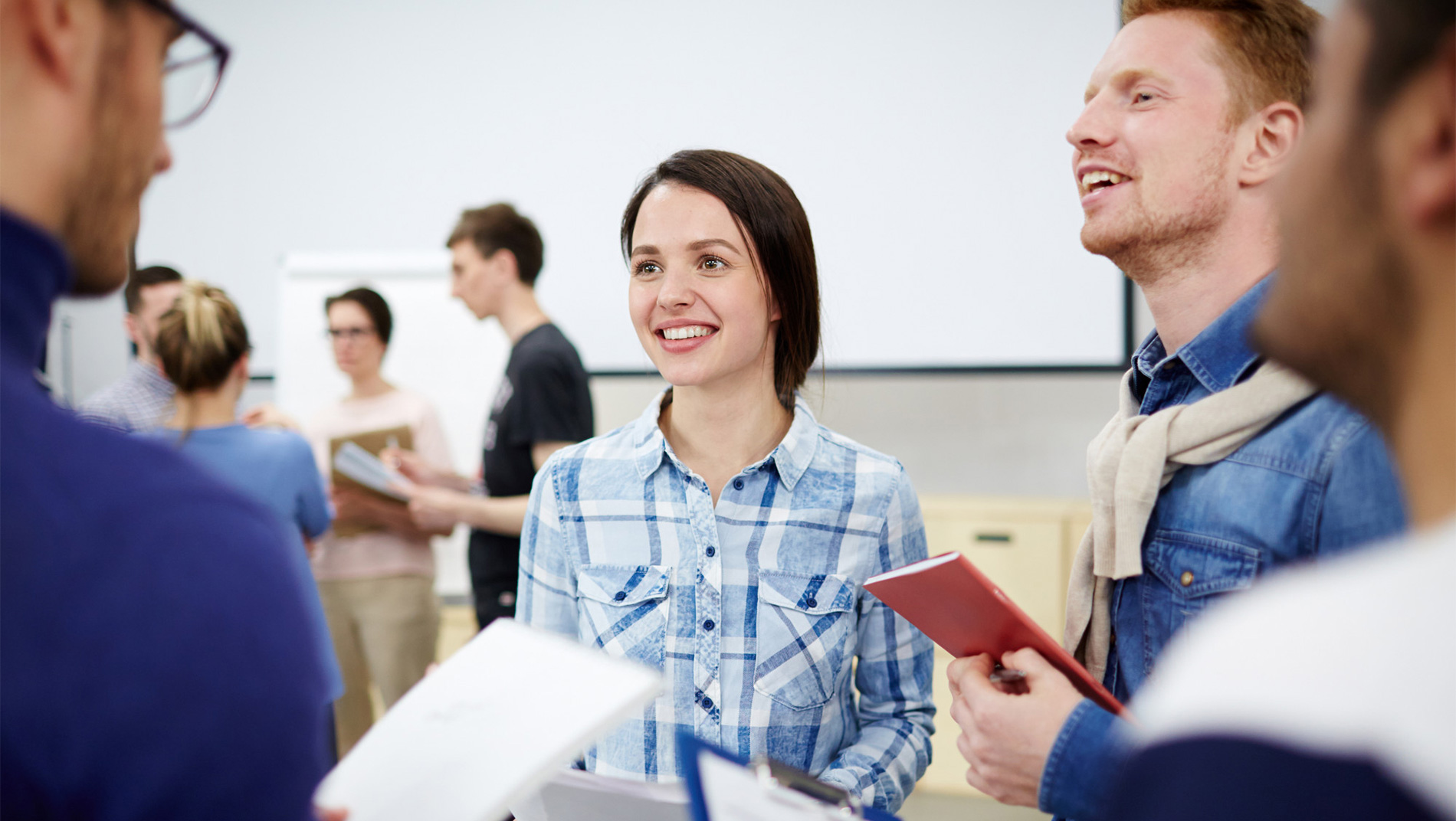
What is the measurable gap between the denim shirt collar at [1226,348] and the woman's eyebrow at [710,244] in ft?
2.12

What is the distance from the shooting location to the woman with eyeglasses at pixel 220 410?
2287 mm

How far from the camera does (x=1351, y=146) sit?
1.40 ft

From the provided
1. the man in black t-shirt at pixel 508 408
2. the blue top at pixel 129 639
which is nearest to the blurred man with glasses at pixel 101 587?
the blue top at pixel 129 639

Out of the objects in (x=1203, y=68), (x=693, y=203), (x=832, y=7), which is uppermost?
(x=832, y=7)

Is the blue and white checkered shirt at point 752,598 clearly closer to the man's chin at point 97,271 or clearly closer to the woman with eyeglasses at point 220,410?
the man's chin at point 97,271

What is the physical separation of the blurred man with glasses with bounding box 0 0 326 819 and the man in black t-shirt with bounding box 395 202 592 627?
5.78ft

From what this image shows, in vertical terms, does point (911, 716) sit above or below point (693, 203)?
below

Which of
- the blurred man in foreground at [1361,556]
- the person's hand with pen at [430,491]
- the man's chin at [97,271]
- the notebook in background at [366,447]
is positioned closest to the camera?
the blurred man in foreground at [1361,556]

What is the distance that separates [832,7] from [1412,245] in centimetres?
326

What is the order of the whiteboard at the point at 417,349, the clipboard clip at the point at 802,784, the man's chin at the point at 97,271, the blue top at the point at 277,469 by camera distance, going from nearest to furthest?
the man's chin at the point at 97,271
the clipboard clip at the point at 802,784
the blue top at the point at 277,469
the whiteboard at the point at 417,349

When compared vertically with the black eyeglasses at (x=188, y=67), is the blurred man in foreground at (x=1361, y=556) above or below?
below

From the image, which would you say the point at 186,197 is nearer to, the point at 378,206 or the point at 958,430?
the point at 378,206

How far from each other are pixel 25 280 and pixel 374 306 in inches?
105

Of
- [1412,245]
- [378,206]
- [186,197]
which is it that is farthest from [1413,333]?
[186,197]
